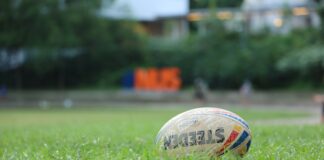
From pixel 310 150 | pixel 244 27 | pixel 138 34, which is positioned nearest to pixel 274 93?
pixel 244 27

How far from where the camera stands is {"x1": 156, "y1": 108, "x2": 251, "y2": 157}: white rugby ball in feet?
23.0

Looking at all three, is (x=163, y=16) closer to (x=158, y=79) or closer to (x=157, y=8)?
(x=157, y=8)

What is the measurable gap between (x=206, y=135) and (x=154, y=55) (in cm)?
4292

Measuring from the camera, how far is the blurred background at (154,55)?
140 ft

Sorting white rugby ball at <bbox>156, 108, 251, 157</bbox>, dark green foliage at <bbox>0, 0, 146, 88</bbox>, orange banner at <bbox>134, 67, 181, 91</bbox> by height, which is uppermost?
white rugby ball at <bbox>156, 108, 251, 157</bbox>

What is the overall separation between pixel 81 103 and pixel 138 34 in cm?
823

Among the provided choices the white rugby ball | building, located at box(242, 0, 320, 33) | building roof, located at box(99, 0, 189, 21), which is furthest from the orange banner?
the white rugby ball

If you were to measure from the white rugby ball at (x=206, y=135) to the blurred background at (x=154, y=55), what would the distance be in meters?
31.7

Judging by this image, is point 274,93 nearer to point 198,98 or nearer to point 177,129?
point 198,98

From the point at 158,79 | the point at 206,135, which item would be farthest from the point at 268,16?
the point at 206,135

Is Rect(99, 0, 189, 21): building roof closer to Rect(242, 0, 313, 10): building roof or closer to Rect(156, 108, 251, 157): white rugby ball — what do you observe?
Rect(242, 0, 313, 10): building roof

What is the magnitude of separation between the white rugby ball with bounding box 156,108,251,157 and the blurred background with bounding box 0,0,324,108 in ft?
104

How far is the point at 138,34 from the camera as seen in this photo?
158 feet

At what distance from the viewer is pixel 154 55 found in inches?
1962
